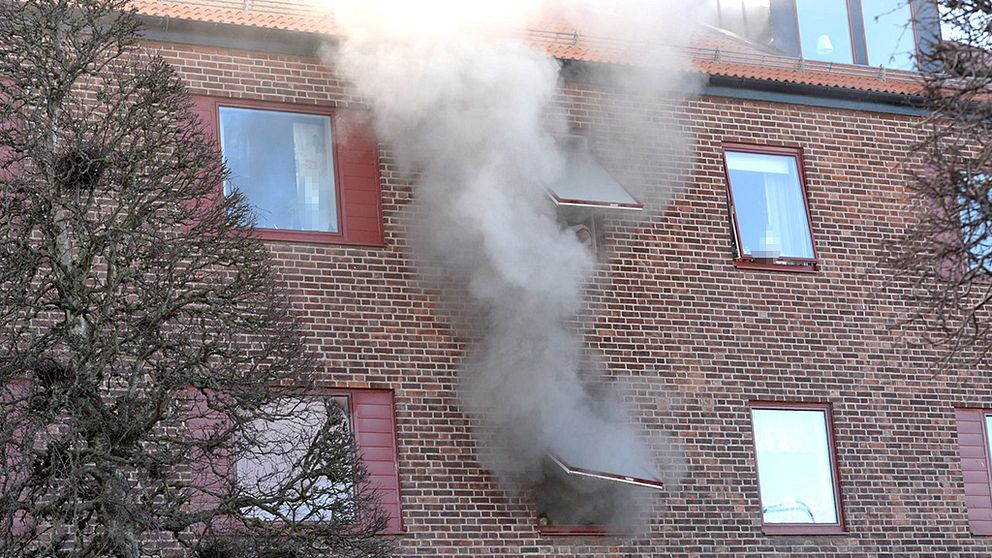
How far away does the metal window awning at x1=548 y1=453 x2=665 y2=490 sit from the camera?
1404 cm

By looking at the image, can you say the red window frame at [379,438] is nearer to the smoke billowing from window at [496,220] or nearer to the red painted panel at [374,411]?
the red painted panel at [374,411]

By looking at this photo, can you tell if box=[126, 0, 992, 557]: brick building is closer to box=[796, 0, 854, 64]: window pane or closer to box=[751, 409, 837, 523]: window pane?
box=[751, 409, 837, 523]: window pane

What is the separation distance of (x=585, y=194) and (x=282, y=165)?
2.73m

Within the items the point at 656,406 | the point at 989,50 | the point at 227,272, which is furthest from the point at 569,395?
the point at 989,50

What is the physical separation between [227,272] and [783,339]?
5602 mm

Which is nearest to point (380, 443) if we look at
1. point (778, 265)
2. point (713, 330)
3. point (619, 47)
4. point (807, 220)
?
point (713, 330)

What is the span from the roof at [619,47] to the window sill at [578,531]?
14.3 feet

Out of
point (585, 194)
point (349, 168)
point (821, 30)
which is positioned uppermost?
point (821, 30)

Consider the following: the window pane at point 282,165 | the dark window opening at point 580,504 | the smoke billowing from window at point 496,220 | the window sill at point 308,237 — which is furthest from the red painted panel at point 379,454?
the window pane at point 282,165

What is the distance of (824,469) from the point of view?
53.0 ft

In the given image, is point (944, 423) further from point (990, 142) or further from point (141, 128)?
point (141, 128)

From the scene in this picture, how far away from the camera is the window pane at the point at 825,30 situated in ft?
62.2

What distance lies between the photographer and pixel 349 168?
1487 centimetres

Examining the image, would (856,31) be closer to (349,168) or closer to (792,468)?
(792,468)
